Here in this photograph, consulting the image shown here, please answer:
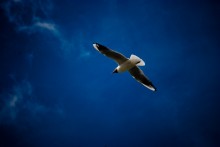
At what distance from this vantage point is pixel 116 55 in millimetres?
9086

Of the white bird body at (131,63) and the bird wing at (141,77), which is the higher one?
the white bird body at (131,63)

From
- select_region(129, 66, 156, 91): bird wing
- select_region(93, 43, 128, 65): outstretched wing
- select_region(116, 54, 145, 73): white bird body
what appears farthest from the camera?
select_region(129, 66, 156, 91): bird wing

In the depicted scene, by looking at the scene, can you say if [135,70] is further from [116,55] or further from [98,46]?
[98,46]

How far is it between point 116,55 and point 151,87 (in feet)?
5.26

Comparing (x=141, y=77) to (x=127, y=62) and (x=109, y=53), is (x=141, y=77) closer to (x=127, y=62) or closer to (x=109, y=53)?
(x=127, y=62)

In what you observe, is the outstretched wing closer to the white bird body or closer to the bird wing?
the white bird body

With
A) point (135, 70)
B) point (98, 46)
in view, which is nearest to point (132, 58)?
point (135, 70)

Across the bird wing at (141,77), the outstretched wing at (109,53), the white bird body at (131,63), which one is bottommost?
the bird wing at (141,77)

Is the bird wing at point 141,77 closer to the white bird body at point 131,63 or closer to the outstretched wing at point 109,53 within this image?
the white bird body at point 131,63

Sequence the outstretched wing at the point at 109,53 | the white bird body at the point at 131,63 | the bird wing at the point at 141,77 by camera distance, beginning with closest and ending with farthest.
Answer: the outstretched wing at the point at 109,53 → the white bird body at the point at 131,63 → the bird wing at the point at 141,77

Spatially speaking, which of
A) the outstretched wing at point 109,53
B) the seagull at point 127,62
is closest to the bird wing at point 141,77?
the seagull at point 127,62

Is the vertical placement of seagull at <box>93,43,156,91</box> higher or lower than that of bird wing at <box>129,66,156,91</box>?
higher

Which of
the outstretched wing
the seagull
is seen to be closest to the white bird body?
the seagull

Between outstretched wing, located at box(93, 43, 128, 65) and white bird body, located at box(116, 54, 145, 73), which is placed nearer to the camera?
outstretched wing, located at box(93, 43, 128, 65)
